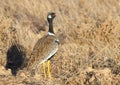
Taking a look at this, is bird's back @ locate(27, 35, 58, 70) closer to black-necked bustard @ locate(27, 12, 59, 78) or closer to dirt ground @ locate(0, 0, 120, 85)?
black-necked bustard @ locate(27, 12, 59, 78)

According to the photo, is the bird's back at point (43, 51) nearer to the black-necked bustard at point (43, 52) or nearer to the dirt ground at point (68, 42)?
the black-necked bustard at point (43, 52)

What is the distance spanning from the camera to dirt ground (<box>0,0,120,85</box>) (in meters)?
9.09

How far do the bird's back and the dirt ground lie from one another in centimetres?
24

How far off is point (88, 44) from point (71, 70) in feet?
5.06

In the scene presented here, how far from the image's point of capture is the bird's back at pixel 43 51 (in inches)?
371

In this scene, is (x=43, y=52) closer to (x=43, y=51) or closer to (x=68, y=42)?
(x=43, y=51)

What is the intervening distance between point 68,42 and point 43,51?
1.79 meters

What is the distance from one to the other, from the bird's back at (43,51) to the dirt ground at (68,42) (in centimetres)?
24

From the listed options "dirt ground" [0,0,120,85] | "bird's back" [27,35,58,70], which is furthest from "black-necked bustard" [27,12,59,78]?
"dirt ground" [0,0,120,85]

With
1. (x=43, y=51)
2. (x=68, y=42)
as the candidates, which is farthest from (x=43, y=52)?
(x=68, y=42)

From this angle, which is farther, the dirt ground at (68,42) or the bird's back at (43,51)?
the bird's back at (43,51)

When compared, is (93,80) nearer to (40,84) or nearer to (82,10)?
(40,84)

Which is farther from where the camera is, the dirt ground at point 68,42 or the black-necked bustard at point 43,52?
the black-necked bustard at point 43,52

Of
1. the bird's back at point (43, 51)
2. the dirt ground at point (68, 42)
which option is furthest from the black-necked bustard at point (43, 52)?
the dirt ground at point (68, 42)
